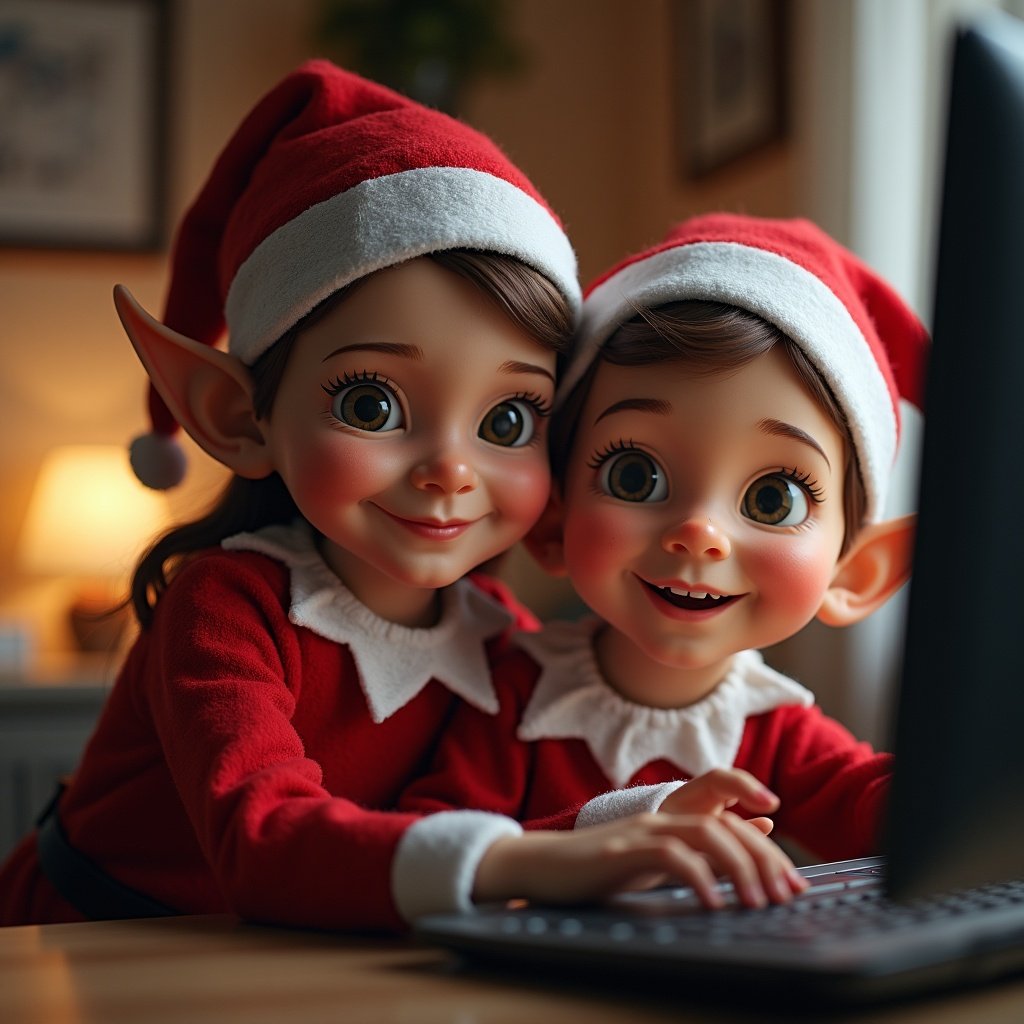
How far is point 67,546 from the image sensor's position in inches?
130

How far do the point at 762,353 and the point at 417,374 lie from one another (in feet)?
0.77

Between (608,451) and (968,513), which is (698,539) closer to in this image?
(608,451)

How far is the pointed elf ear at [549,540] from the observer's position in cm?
105

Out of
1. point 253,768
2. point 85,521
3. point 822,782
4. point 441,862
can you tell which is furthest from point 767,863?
point 85,521

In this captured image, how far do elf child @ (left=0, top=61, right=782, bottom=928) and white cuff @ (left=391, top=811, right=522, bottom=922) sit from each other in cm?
14

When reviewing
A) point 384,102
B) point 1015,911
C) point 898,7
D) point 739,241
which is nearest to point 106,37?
point 898,7

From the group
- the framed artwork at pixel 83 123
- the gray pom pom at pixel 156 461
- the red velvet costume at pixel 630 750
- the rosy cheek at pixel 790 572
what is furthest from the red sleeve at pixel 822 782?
the framed artwork at pixel 83 123

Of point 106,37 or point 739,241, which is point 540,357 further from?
point 106,37

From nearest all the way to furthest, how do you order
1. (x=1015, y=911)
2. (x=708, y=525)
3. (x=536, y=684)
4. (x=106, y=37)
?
(x=1015, y=911) → (x=708, y=525) → (x=536, y=684) → (x=106, y=37)

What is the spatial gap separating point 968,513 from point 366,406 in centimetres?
45

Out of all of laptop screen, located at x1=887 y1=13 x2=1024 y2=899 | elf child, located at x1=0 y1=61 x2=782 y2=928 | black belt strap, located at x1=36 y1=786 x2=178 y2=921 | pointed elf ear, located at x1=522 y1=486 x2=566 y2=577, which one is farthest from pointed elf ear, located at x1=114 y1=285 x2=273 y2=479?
laptop screen, located at x1=887 y1=13 x2=1024 y2=899

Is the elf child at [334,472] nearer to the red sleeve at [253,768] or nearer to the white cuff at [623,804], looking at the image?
the red sleeve at [253,768]

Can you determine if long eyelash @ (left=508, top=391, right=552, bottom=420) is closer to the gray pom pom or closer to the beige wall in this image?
the gray pom pom

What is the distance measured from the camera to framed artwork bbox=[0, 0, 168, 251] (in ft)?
11.6
